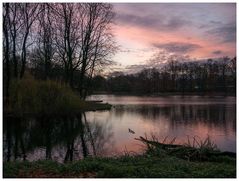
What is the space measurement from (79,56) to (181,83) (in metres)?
40.5

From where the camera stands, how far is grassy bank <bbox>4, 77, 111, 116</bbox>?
43.9ft

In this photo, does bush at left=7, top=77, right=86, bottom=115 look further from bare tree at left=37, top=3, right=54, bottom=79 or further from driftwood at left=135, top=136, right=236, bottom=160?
driftwood at left=135, top=136, right=236, bottom=160

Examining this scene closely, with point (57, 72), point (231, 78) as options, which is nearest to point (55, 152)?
point (57, 72)

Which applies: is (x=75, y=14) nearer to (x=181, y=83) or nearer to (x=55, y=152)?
(x=55, y=152)

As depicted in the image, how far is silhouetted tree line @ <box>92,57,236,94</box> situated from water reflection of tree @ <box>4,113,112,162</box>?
120ft

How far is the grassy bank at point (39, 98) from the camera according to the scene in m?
13.4

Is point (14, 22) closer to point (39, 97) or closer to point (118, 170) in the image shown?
point (39, 97)

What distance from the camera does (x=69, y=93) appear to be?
66.3 ft

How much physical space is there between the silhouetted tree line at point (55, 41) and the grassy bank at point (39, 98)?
47 centimetres

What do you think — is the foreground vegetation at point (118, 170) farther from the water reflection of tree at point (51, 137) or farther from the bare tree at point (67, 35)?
the bare tree at point (67, 35)

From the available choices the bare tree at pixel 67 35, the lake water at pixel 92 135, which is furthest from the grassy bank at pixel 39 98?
the bare tree at pixel 67 35

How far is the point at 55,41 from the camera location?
23.3 m

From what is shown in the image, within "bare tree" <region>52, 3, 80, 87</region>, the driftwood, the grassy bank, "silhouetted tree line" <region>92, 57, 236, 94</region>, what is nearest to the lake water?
the grassy bank

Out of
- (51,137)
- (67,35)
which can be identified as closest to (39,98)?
(51,137)
